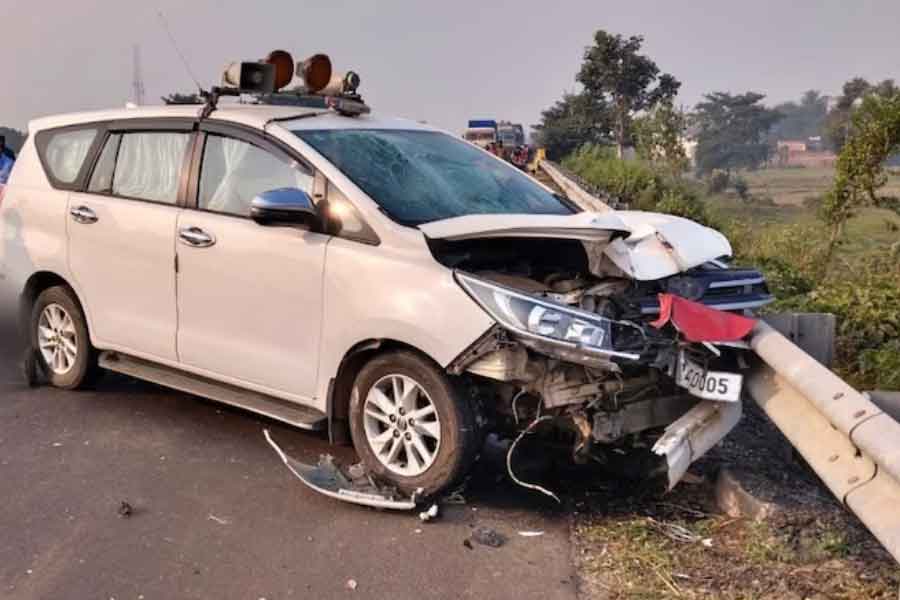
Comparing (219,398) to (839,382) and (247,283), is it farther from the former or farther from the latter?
(839,382)

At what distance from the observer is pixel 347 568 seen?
162 inches

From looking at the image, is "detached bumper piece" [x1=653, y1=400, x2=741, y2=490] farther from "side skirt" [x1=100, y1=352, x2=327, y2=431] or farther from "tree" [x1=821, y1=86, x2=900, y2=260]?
"tree" [x1=821, y1=86, x2=900, y2=260]

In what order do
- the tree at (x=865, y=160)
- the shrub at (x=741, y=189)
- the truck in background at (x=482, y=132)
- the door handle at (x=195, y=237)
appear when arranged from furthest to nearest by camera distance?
the shrub at (x=741, y=189), the truck in background at (x=482, y=132), the tree at (x=865, y=160), the door handle at (x=195, y=237)

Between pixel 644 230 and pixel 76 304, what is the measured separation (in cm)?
370

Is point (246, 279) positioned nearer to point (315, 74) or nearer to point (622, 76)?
point (315, 74)

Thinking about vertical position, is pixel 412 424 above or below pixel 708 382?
below

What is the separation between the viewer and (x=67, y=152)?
6.52 metres

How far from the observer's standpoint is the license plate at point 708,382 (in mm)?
4395

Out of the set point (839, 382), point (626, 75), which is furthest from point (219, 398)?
point (626, 75)

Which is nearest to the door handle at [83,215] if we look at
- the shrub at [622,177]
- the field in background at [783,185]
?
the shrub at [622,177]

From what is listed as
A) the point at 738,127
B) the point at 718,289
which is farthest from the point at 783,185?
the point at 718,289

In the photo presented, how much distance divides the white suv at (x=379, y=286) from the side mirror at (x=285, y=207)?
0.04 ft

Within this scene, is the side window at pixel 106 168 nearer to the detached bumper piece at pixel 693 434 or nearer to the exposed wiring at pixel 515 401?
the exposed wiring at pixel 515 401

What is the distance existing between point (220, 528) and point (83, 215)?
8.59 feet
